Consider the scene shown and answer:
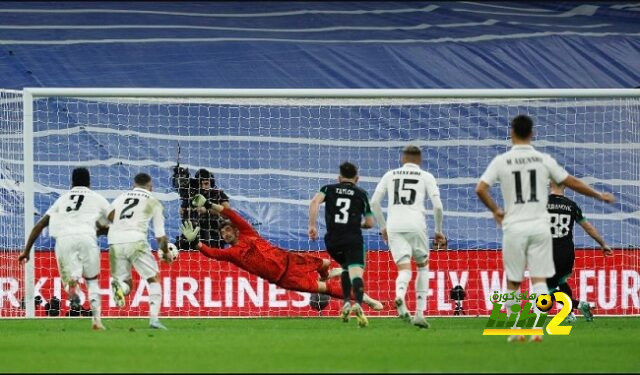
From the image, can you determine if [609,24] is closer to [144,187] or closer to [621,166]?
[621,166]

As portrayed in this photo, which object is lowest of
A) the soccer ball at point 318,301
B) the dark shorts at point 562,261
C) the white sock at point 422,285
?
the soccer ball at point 318,301

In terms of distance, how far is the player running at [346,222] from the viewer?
15.4m

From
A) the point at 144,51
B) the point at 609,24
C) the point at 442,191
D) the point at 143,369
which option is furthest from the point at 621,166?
the point at 143,369

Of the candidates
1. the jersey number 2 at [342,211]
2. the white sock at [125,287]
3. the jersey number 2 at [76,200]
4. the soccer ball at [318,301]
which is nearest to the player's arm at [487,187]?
the jersey number 2 at [342,211]

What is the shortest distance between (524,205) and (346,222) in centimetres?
387

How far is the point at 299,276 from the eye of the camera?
17531 mm

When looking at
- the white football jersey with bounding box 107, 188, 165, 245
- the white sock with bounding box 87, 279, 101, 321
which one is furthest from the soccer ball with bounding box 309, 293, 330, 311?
the white sock with bounding box 87, 279, 101, 321

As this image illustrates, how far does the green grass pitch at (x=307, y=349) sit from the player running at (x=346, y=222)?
629 millimetres

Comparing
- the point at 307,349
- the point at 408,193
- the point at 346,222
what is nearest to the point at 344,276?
the point at 346,222

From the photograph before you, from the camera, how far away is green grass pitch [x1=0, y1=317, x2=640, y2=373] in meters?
10.1

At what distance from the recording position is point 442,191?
68.2 ft

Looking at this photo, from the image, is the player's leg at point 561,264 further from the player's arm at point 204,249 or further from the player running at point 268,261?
the player's arm at point 204,249

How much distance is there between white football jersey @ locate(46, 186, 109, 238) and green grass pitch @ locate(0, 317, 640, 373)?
109 cm

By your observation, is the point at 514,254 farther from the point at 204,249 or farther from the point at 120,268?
the point at 204,249
